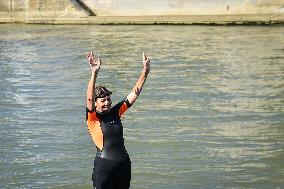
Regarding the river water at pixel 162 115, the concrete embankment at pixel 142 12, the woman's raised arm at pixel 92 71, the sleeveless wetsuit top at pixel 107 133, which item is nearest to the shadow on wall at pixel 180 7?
the concrete embankment at pixel 142 12

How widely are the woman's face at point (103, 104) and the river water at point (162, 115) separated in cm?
363

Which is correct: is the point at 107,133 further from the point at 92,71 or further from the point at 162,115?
the point at 162,115

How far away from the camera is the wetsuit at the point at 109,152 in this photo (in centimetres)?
723

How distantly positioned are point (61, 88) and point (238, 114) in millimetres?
7018

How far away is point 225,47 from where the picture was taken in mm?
29609

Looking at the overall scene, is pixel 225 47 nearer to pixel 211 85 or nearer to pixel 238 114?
pixel 211 85

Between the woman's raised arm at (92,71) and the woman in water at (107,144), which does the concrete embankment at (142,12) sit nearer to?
the woman in water at (107,144)

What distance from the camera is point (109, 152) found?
730 cm

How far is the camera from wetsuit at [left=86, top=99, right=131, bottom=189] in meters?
7.23

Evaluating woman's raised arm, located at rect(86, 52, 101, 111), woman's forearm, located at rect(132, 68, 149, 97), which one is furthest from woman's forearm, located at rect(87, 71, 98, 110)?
woman's forearm, located at rect(132, 68, 149, 97)

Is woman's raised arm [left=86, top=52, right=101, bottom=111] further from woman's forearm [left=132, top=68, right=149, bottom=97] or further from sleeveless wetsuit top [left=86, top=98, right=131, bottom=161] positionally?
woman's forearm [left=132, top=68, right=149, bottom=97]

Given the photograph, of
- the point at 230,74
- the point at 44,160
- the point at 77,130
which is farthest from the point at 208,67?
the point at 44,160

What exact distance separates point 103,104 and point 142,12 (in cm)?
3954

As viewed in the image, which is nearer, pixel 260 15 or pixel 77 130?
pixel 77 130
